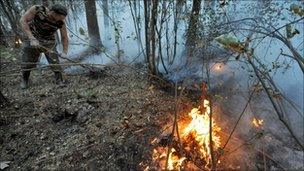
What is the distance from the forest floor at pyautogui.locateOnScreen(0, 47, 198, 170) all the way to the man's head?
1.48 metres

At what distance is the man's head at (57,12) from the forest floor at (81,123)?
1485mm

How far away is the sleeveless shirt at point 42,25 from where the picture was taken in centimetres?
586

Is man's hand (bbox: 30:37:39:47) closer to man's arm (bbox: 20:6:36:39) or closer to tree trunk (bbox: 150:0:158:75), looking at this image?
man's arm (bbox: 20:6:36:39)

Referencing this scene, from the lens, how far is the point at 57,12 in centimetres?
571

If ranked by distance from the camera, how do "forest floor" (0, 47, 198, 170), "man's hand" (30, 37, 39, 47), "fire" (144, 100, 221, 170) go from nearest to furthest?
"fire" (144, 100, 221, 170), "forest floor" (0, 47, 198, 170), "man's hand" (30, 37, 39, 47)

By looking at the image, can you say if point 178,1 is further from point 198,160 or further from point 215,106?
point 198,160

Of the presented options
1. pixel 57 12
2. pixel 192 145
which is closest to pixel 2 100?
pixel 57 12

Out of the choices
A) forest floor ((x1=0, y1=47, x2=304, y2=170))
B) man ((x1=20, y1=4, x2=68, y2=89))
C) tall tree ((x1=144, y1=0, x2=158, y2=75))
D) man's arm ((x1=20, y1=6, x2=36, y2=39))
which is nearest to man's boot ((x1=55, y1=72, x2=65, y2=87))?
forest floor ((x1=0, y1=47, x2=304, y2=170))

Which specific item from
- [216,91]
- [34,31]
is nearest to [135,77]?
[216,91]

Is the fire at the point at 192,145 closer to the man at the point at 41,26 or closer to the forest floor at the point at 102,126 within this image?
the forest floor at the point at 102,126

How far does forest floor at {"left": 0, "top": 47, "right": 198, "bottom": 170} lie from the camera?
4543mm

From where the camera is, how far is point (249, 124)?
649 centimetres

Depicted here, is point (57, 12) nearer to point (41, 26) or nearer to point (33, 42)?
point (41, 26)

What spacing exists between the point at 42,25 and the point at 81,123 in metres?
2.02
